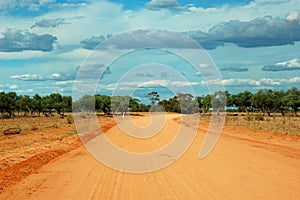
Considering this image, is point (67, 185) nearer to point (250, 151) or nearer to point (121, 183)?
point (121, 183)

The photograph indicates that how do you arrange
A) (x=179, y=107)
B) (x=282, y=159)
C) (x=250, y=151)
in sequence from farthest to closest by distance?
(x=179, y=107), (x=250, y=151), (x=282, y=159)

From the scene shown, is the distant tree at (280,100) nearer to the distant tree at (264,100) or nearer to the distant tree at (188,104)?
the distant tree at (264,100)

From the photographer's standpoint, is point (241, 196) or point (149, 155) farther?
point (149, 155)

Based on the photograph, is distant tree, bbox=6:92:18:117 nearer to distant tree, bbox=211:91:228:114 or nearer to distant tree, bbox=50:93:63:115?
distant tree, bbox=50:93:63:115

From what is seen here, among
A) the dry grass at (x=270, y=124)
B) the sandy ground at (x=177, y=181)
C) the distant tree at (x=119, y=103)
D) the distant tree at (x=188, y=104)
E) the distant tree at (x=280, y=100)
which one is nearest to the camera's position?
the sandy ground at (x=177, y=181)

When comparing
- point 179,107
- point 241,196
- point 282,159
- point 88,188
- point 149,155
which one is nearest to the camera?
point 241,196

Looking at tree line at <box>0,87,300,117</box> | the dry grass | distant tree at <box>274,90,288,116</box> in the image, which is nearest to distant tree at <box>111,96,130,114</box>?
tree line at <box>0,87,300,117</box>

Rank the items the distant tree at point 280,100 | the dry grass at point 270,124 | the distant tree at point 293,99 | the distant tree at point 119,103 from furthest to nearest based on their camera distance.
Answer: the distant tree at point 119,103 < the distant tree at point 280,100 < the distant tree at point 293,99 < the dry grass at point 270,124

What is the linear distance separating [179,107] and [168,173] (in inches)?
4670

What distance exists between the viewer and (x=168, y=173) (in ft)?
41.0

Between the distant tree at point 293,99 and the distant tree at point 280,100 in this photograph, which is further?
the distant tree at point 280,100

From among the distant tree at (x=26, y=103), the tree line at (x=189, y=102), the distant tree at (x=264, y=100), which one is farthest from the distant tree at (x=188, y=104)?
the distant tree at (x=26, y=103)

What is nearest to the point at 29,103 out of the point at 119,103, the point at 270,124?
the point at 119,103

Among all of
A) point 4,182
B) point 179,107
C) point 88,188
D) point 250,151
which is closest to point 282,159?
point 250,151
